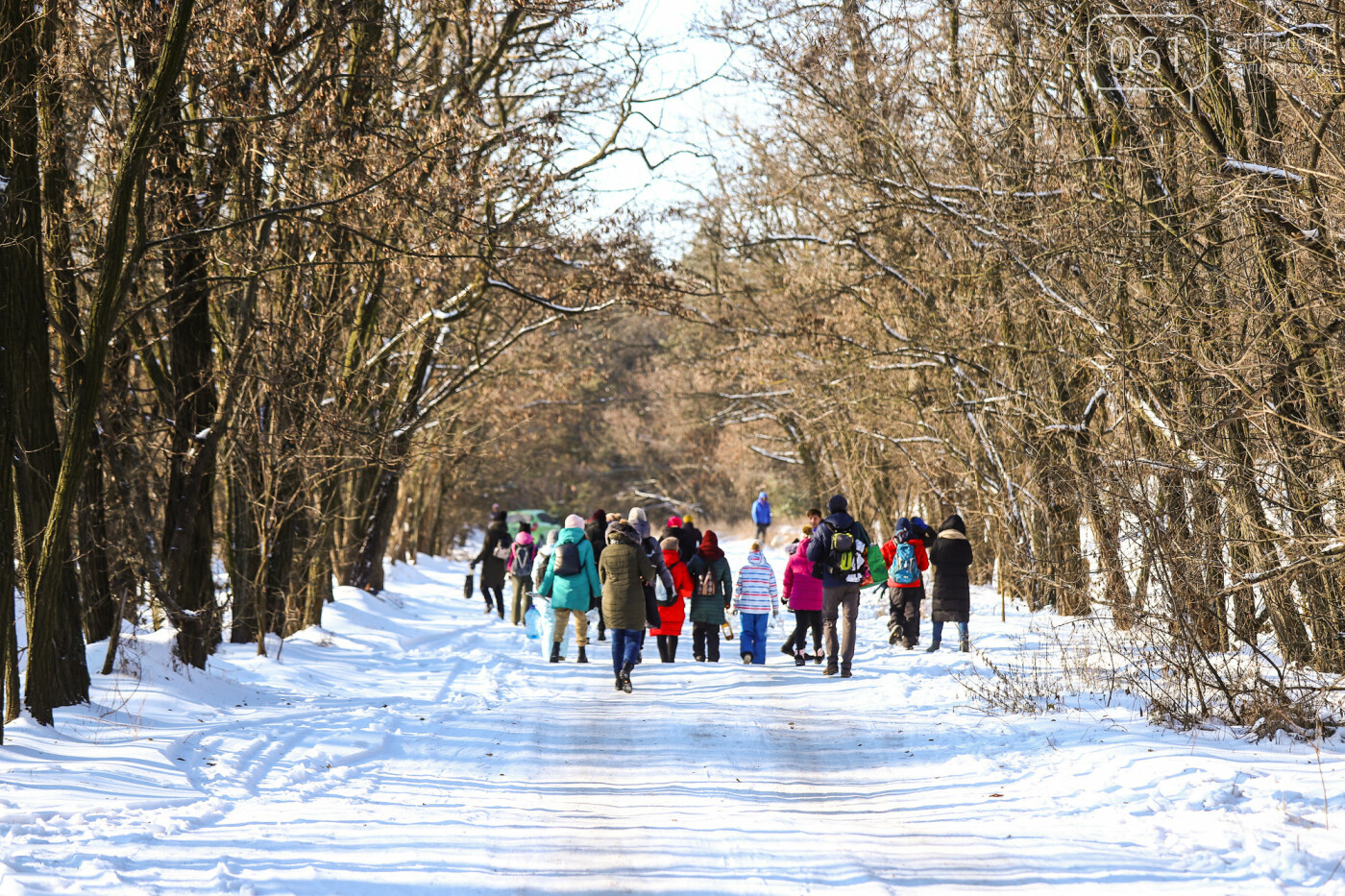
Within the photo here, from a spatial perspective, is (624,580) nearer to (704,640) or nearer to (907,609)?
(704,640)

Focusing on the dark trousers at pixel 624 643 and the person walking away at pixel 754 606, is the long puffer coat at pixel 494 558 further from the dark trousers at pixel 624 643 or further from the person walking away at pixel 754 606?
the dark trousers at pixel 624 643

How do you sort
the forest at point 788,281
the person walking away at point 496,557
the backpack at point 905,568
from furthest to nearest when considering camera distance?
1. the person walking away at point 496,557
2. the backpack at point 905,568
3. the forest at point 788,281

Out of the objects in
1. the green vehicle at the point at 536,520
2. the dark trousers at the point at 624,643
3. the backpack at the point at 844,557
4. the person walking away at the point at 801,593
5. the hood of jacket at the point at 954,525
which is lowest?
the dark trousers at the point at 624,643

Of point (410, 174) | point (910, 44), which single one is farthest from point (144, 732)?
point (910, 44)

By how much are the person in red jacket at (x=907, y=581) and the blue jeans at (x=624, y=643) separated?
13.4 ft

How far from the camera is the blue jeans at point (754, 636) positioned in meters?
14.0

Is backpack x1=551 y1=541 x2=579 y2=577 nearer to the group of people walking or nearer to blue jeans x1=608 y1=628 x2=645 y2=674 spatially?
the group of people walking

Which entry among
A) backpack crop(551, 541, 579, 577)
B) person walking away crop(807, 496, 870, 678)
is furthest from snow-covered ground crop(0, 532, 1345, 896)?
backpack crop(551, 541, 579, 577)

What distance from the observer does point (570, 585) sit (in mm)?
13859

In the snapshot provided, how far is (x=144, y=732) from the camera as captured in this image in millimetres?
8219

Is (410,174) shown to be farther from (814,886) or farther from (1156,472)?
(814,886)

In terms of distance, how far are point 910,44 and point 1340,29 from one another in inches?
331

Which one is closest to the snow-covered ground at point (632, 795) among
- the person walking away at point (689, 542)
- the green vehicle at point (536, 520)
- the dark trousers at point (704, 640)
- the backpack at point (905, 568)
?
the dark trousers at point (704, 640)

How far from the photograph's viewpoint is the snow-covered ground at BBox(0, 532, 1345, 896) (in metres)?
5.46
